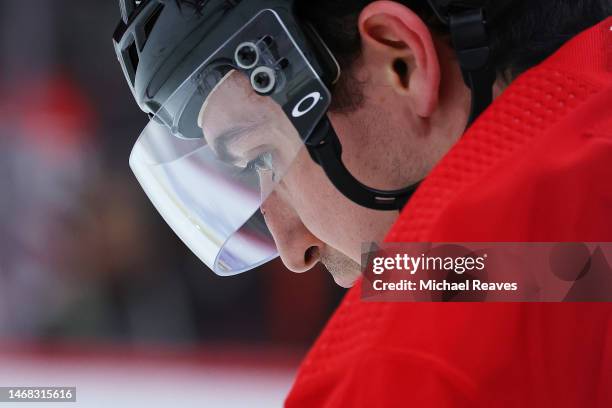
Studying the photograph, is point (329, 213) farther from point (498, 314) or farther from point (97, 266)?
point (97, 266)

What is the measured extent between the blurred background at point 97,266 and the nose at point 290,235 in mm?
1749

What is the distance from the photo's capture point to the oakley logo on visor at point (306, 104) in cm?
94

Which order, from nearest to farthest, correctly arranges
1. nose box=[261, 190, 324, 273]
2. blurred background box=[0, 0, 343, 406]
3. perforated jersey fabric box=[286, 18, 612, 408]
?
perforated jersey fabric box=[286, 18, 612, 408] → nose box=[261, 190, 324, 273] → blurred background box=[0, 0, 343, 406]

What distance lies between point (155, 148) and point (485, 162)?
53 cm

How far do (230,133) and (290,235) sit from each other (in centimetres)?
21

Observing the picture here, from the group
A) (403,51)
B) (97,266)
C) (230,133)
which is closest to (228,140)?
(230,133)

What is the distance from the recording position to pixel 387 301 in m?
0.68

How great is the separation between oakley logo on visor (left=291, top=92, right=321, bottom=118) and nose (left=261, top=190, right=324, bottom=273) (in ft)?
0.61

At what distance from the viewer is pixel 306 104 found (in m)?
0.95

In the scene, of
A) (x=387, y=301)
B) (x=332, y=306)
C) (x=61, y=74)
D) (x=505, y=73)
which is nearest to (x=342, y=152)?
(x=505, y=73)

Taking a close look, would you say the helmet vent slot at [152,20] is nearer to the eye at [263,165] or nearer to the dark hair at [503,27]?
the dark hair at [503,27]

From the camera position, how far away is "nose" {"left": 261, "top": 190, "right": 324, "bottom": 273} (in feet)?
3.71

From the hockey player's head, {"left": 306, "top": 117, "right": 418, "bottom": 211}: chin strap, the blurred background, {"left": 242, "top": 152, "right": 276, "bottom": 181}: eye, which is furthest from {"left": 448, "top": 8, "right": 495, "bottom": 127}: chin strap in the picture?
the blurred background

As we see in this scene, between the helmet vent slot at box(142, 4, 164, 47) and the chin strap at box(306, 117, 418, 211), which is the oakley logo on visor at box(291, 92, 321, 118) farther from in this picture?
the helmet vent slot at box(142, 4, 164, 47)
